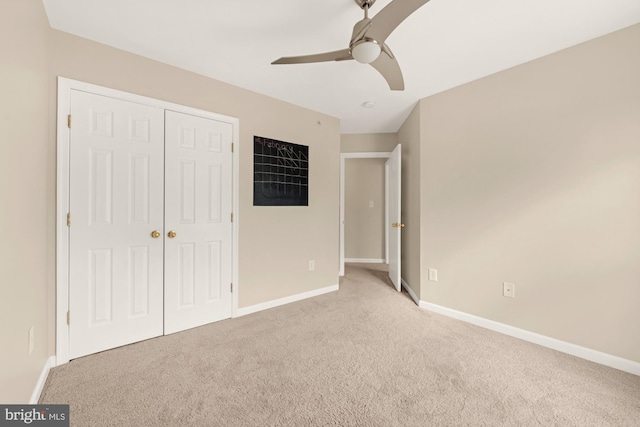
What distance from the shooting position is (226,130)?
2.60 meters

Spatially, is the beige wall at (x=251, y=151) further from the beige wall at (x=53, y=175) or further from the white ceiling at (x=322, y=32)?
the white ceiling at (x=322, y=32)

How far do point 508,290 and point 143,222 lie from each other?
125 inches

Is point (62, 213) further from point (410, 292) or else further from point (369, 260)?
point (369, 260)

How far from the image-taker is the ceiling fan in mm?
1225

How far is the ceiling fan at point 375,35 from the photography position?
1225 millimetres

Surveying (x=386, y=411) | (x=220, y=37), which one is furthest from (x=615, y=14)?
(x=386, y=411)

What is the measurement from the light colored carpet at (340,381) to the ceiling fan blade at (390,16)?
6.54ft

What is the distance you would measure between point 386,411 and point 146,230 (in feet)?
7.07

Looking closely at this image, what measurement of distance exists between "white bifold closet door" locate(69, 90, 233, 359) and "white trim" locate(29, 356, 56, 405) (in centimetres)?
11

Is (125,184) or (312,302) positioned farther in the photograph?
(312,302)

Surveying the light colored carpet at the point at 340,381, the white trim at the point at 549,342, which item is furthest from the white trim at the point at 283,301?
the white trim at the point at 549,342

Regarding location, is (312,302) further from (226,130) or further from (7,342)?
(7,342)

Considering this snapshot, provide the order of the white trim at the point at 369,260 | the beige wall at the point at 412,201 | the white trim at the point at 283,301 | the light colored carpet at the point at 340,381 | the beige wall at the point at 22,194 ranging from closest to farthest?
the beige wall at the point at 22,194, the light colored carpet at the point at 340,381, the white trim at the point at 283,301, the beige wall at the point at 412,201, the white trim at the point at 369,260

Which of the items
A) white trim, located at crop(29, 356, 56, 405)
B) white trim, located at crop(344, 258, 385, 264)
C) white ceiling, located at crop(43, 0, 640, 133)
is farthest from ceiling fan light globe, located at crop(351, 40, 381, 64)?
white trim, located at crop(344, 258, 385, 264)
